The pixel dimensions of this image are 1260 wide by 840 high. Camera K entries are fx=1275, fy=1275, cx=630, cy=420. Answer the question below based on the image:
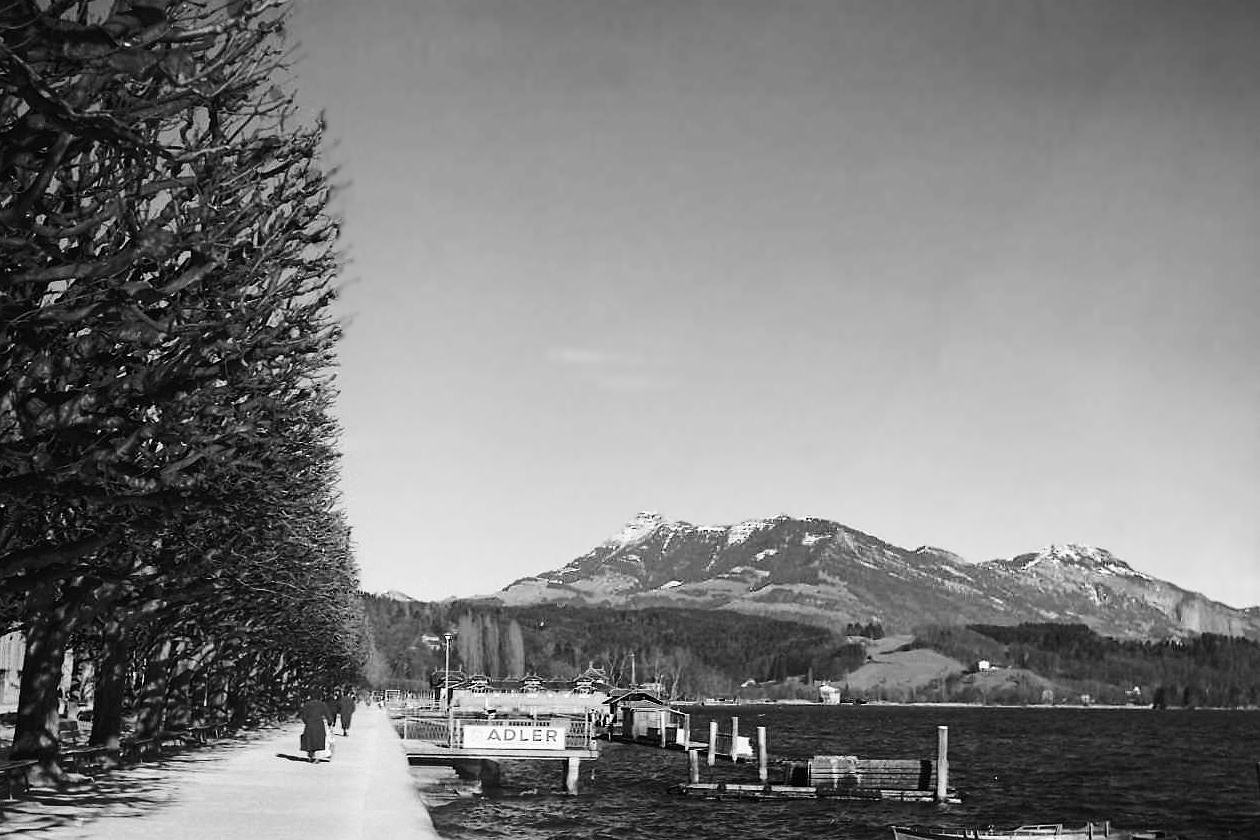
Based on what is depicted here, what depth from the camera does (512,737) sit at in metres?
53.6

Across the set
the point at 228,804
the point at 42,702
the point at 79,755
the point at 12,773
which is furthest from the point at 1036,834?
the point at 12,773

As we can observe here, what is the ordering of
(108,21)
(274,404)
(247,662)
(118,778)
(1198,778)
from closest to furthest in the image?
(108,21)
(274,404)
(118,778)
(247,662)
(1198,778)

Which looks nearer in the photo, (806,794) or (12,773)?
(12,773)

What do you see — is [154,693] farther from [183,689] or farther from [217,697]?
[217,697]

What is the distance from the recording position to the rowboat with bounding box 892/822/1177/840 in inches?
1554

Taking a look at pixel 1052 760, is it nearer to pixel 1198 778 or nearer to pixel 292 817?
pixel 1198 778

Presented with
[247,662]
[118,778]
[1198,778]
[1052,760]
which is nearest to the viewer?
[118,778]

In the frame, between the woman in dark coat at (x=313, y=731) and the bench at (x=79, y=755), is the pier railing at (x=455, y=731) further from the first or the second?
the bench at (x=79, y=755)

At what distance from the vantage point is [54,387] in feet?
68.0

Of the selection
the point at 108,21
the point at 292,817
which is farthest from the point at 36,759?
the point at 108,21

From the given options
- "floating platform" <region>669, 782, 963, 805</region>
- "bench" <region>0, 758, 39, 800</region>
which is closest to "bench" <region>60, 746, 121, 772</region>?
"bench" <region>0, 758, 39, 800</region>

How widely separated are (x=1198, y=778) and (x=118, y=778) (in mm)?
84647

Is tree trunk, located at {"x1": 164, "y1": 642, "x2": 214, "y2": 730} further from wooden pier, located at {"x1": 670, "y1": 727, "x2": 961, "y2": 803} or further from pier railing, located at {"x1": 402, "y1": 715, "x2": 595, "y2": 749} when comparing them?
wooden pier, located at {"x1": 670, "y1": 727, "x2": 961, "y2": 803}

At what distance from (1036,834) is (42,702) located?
30231 millimetres
